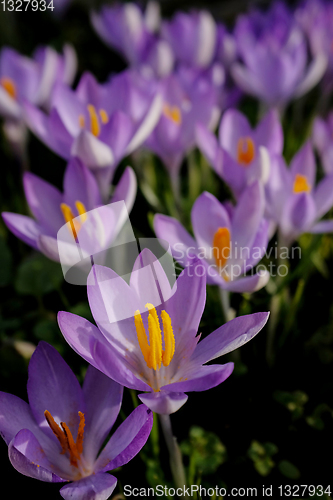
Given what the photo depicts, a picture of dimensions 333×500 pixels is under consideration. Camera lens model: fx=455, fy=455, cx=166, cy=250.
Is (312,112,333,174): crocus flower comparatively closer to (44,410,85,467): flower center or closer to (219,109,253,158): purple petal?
(219,109,253,158): purple petal

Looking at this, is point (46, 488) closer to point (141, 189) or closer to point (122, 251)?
point (122, 251)

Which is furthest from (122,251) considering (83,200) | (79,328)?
(79,328)

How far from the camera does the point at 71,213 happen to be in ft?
1.92

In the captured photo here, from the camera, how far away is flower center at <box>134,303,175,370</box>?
0.40 metres

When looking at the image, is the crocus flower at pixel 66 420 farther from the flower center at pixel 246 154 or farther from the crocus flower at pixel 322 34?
the crocus flower at pixel 322 34

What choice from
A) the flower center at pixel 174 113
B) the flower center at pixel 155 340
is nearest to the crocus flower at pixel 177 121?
the flower center at pixel 174 113

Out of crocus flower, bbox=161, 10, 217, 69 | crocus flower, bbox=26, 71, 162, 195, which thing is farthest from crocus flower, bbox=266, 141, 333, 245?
crocus flower, bbox=161, 10, 217, 69

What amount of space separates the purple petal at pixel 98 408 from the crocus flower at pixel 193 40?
907mm

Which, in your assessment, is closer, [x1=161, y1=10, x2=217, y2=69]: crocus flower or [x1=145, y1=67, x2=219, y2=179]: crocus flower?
[x1=145, y1=67, x2=219, y2=179]: crocus flower

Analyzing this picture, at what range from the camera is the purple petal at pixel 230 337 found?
0.38 meters

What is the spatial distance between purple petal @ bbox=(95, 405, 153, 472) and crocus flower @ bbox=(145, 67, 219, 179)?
0.52m

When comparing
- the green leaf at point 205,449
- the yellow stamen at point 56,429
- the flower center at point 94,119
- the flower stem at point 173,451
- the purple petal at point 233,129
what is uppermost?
the flower center at point 94,119

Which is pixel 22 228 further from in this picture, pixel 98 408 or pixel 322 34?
pixel 322 34

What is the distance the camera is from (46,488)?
21.8 inches
